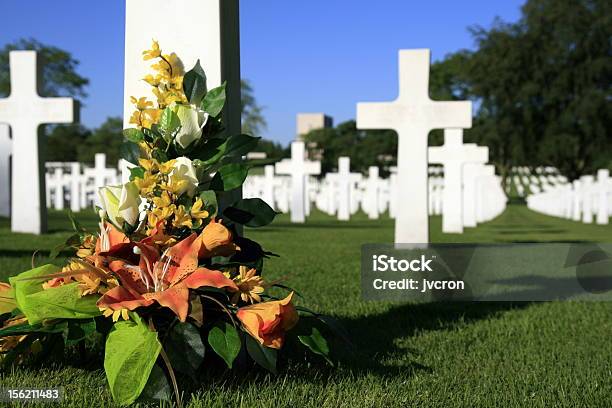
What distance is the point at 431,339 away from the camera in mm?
3830

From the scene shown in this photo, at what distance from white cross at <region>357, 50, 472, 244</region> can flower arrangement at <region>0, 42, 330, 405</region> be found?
11.5 feet

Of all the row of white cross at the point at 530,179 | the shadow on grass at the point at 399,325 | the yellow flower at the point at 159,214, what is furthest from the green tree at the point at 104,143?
the yellow flower at the point at 159,214

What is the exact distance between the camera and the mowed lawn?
2584 mm

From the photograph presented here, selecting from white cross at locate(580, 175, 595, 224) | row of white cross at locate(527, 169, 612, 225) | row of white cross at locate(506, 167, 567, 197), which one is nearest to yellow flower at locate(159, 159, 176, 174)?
row of white cross at locate(527, 169, 612, 225)

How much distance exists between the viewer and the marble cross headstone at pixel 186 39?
10.2 feet

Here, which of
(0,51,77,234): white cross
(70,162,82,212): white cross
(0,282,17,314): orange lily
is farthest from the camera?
(70,162,82,212): white cross

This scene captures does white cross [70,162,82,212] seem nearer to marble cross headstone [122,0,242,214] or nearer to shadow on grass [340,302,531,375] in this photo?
shadow on grass [340,302,531,375]

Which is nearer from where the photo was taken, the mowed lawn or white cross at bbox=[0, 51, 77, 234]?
the mowed lawn

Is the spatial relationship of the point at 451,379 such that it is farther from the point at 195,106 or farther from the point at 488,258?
the point at 488,258

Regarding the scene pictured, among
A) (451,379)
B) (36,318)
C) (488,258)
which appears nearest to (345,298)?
(451,379)

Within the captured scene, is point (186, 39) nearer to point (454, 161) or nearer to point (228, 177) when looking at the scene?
point (228, 177)

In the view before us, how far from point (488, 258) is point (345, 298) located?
3645 mm

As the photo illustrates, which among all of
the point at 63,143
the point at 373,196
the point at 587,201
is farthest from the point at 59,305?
the point at 63,143

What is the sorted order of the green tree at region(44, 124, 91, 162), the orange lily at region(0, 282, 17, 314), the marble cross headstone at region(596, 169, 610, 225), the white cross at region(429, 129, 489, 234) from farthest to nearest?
the green tree at region(44, 124, 91, 162) < the marble cross headstone at region(596, 169, 610, 225) < the white cross at region(429, 129, 489, 234) < the orange lily at region(0, 282, 17, 314)
